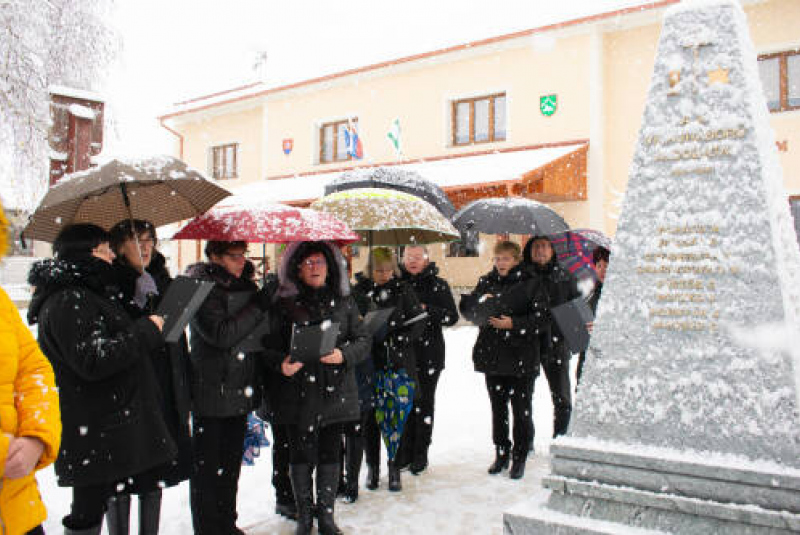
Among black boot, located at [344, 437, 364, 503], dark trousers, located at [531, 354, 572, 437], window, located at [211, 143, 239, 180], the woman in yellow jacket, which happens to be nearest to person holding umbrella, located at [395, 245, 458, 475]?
black boot, located at [344, 437, 364, 503]

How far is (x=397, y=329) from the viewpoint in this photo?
4375 millimetres

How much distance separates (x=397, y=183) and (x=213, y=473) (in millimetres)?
2656

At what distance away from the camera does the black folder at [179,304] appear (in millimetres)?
2830

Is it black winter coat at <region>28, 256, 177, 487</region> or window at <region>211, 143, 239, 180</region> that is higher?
window at <region>211, 143, 239, 180</region>

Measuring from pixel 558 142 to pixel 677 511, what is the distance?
12383 mm

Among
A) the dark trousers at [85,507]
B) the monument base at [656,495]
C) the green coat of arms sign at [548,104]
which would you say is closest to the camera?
the monument base at [656,495]

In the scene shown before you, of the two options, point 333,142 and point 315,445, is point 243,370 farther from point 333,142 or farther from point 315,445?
point 333,142

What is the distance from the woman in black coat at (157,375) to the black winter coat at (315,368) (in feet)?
1.67

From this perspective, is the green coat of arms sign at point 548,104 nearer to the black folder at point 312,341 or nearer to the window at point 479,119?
the window at point 479,119

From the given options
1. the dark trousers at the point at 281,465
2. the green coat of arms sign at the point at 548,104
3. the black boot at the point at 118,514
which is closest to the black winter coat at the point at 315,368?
the dark trousers at the point at 281,465

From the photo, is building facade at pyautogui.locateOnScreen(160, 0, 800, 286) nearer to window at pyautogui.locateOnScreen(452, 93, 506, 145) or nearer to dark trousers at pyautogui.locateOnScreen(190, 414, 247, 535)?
window at pyautogui.locateOnScreen(452, 93, 506, 145)

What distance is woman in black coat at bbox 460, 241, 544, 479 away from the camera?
4613 millimetres

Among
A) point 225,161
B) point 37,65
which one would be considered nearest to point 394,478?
point 37,65

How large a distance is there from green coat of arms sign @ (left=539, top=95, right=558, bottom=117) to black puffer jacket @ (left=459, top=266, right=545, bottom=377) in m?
10.3
